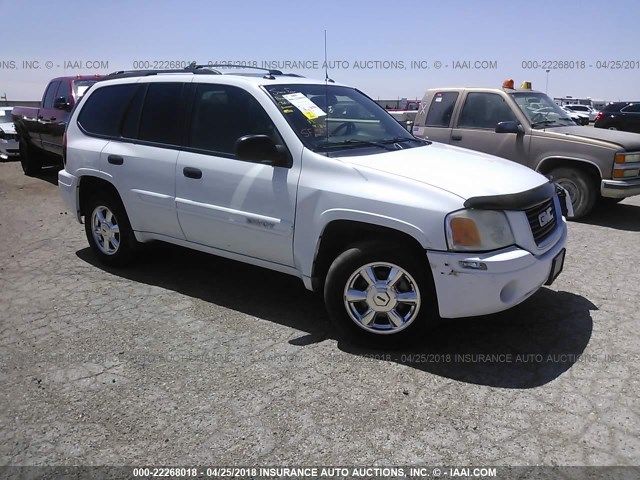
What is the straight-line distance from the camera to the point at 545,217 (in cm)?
362

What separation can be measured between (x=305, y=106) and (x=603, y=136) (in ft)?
17.0

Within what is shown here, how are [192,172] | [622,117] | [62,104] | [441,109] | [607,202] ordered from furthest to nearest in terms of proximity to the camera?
[622,117], [62,104], [607,202], [441,109], [192,172]

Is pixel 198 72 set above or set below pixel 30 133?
above

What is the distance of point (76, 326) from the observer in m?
4.02

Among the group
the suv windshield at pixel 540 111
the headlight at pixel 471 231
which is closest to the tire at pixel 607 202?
the suv windshield at pixel 540 111

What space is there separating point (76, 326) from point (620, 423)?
3.68 meters

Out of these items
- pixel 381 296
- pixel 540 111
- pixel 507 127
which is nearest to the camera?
pixel 381 296

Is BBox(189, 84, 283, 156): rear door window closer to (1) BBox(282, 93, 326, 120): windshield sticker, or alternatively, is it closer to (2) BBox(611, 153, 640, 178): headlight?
(1) BBox(282, 93, 326, 120): windshield sticker

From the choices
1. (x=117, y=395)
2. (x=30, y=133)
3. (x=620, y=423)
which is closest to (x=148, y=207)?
(x=117, y=395)

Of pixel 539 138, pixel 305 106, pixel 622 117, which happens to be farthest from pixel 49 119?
pixel 622 117

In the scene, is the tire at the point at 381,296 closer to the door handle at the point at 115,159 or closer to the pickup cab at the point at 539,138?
the door handle at the point at 115,159

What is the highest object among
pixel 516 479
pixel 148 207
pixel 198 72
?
pixel 198 72

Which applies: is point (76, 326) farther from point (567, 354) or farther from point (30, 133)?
point (30, 133)

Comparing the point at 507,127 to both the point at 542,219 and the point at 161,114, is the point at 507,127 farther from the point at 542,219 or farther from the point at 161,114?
the point at 161,114
